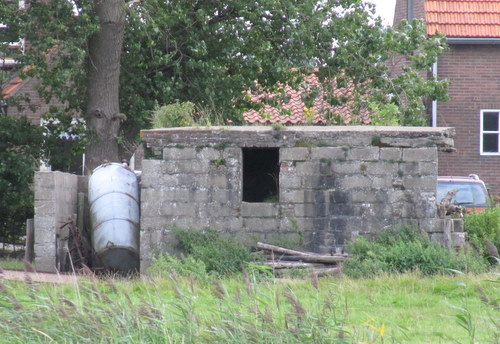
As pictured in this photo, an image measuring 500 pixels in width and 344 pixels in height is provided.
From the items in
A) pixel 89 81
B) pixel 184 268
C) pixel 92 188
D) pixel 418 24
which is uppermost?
pixel 418 24

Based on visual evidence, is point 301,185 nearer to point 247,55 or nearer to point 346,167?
point 346,167

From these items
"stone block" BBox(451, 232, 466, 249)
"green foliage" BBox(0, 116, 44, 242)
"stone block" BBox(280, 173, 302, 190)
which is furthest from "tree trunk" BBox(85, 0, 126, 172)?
"stone block" BBox(451, 232, 466, 249)

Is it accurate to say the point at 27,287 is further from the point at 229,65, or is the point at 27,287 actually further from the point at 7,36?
the point at 229,65

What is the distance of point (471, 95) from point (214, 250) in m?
15.2

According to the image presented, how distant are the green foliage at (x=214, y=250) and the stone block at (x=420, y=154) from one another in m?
2.73

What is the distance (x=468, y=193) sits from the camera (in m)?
19.3

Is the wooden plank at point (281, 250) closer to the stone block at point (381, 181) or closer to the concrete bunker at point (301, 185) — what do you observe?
the concrete bunker at point (301, 185)

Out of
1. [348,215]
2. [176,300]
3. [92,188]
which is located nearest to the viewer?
[176,300]

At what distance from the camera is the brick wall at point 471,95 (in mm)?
26375

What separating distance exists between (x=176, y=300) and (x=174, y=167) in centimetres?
649

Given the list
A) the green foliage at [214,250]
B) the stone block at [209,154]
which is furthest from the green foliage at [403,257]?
the stone block at [209,154]

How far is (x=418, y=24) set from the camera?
20.2m

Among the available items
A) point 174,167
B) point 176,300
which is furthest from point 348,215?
point 176,300

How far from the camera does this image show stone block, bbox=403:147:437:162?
13742mm
